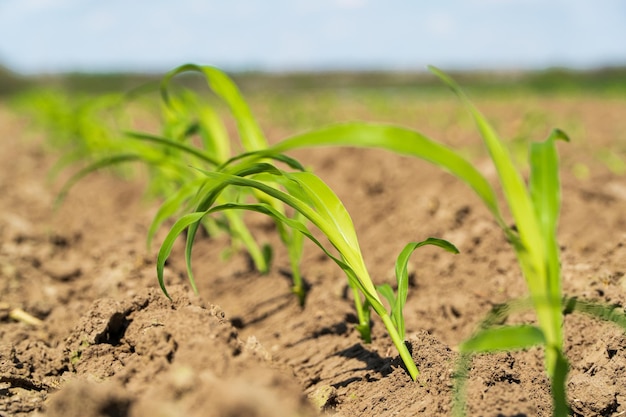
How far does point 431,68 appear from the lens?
1.13 meters

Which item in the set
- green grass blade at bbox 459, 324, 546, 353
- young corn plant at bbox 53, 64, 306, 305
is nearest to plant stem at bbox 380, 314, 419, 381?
green grass blade at bbox 459, 324, 546, 353

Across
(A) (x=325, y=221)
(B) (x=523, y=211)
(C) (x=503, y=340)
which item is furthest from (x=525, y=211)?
(A) (x=325, y=221)

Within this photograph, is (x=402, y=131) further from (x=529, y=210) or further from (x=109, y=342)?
(x=109, y=342)

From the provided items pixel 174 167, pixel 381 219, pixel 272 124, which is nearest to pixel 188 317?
pixel 174 167

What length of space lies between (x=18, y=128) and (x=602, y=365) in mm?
8567

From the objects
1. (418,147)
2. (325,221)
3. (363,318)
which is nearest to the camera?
(418,147)

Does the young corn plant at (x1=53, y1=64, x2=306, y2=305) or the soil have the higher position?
the young corn plant at (x1=53, y1=64, x2=306, y2=305)

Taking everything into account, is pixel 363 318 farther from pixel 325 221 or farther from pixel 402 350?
pixel 325 221

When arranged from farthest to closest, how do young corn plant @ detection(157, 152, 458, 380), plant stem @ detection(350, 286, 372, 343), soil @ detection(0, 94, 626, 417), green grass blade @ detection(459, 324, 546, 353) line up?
plant stem @ detection(350, 286, 372, 343) < young corn plant @ detection(157, 152, 458, 380) < soil @ detection(0, 94, 626, 417) < green grass blade @ detection(459, 324, 546, 353)

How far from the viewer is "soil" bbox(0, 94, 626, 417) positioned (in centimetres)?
95

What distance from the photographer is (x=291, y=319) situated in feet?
5.61

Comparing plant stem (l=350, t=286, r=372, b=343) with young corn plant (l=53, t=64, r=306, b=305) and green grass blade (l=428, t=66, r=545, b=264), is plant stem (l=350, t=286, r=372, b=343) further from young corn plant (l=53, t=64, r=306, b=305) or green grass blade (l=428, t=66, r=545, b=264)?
green grass blade (l=428, t=66, r=545, b=264)

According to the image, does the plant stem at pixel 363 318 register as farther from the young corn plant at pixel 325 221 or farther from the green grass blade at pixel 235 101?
the green grass blade at pixel 235 101

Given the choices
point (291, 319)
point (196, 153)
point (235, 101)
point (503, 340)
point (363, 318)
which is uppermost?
point (235, 101)
